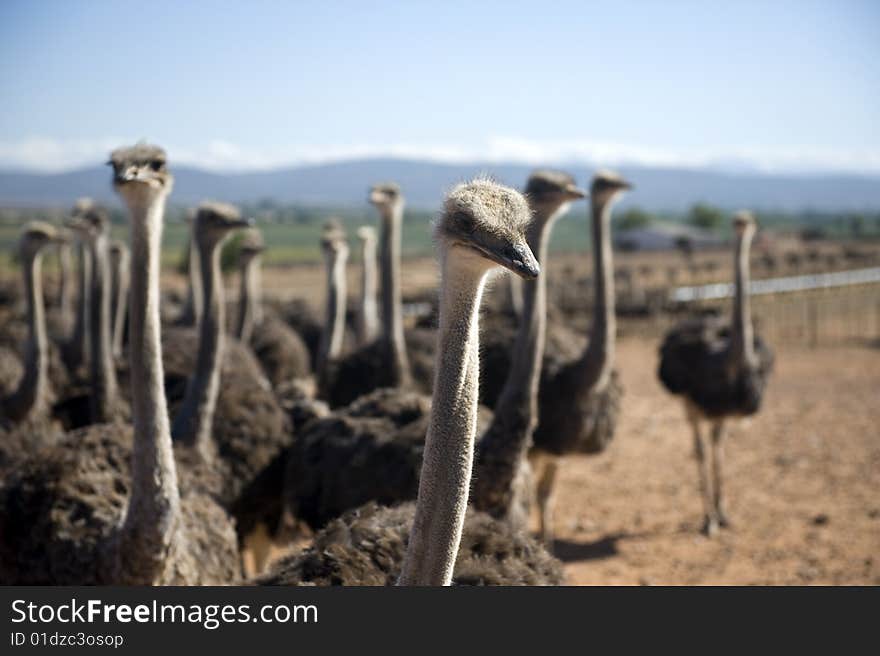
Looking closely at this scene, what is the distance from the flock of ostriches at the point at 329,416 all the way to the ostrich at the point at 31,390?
2 centimetres

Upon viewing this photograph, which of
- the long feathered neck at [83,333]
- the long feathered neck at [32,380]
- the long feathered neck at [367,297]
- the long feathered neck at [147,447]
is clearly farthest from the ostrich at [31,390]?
the long feathered neck at [367,297]

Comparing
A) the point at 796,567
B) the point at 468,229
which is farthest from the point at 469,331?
the point at 796,567

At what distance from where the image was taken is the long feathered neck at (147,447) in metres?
3.55

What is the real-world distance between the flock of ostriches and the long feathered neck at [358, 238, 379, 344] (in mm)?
560

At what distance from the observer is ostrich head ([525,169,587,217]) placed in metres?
5.52

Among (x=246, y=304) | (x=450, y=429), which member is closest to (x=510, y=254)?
(x=450, y=429)

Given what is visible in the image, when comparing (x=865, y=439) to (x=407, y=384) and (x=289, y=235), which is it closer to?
(x=407, y=384)

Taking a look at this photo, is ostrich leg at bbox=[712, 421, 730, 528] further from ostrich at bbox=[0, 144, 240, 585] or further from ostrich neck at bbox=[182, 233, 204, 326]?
ostrich at bbox=[0, 144, 240, 585]

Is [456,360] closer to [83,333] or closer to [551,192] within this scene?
[551,192]

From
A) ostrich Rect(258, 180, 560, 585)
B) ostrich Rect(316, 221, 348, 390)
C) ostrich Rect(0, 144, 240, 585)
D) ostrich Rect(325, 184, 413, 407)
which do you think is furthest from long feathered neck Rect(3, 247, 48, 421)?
ostrich Rect(258, 180, 560, 585)

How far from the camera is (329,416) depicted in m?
5.43

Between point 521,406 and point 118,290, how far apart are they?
16.8ft

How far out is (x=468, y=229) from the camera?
2.39 m

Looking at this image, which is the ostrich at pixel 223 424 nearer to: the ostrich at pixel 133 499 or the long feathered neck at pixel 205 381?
the long feathered neck at pixel 205 381
